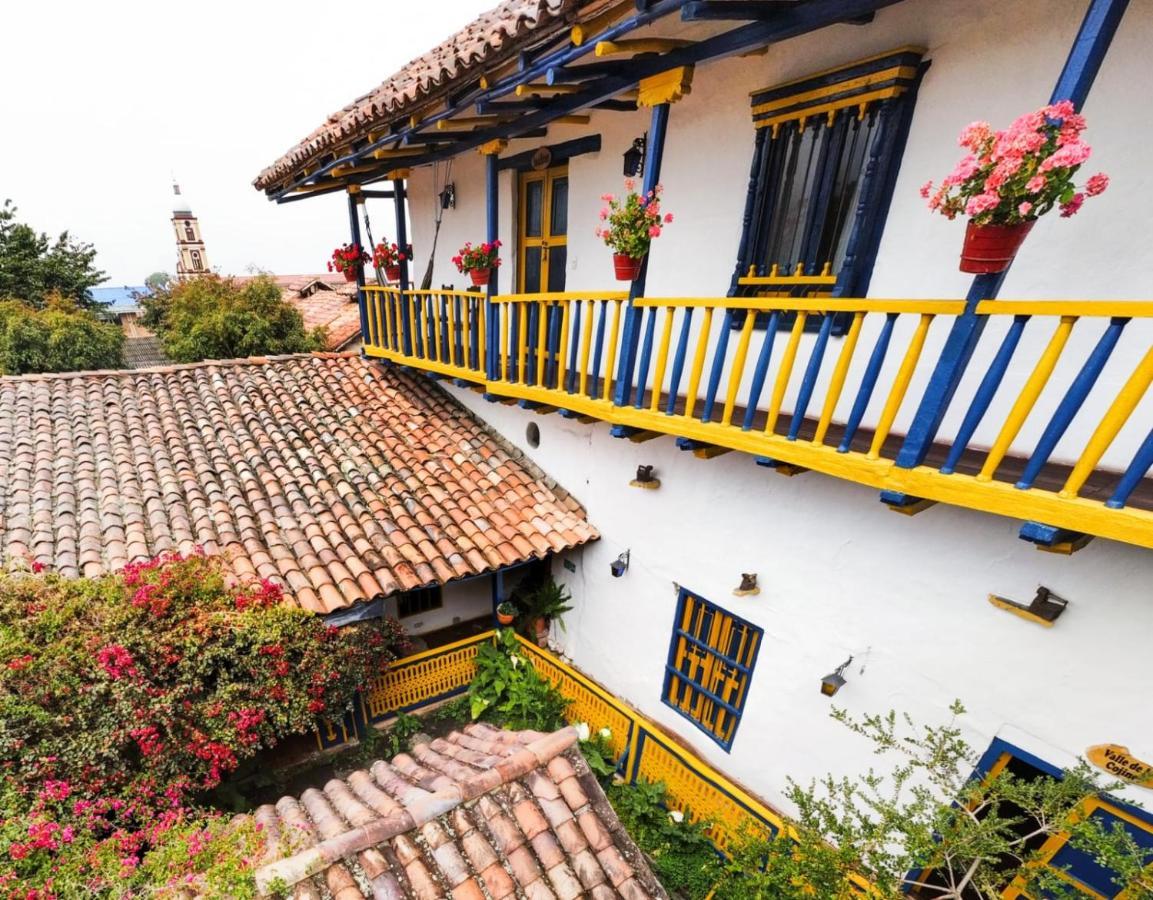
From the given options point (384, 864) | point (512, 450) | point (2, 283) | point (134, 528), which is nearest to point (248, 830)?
point (384, 864)

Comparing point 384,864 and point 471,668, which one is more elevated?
point 384,864

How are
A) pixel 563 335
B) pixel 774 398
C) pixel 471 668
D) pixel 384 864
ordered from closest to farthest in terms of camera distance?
pixel 384 864 < pixel 774 398 < pixel 563 335 < pixel 471 668

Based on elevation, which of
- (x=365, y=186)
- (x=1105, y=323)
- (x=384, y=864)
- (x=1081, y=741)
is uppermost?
(x=365, y=186)

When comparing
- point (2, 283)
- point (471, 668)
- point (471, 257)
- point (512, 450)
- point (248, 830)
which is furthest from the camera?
point (2, 283)

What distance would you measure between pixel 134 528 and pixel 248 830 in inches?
156

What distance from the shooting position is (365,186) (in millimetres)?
8570

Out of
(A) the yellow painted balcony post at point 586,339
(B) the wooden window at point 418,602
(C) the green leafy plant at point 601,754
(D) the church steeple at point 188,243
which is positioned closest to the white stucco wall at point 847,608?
(C) the green leafy plant at point 601,754

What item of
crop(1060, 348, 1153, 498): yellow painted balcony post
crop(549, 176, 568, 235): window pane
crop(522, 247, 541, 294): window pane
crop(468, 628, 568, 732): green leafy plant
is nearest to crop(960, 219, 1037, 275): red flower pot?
crop(1060, 348, 1153, 498): yellow painted balcony post

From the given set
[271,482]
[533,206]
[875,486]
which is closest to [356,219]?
[533,206]

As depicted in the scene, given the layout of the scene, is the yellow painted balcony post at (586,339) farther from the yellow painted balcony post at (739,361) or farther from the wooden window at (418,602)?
the wooden window at (418,602)

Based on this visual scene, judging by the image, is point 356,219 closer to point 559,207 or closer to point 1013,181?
point 559,207

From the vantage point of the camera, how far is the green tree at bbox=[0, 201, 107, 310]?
20.4 metres

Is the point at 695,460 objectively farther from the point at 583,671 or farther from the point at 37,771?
the point at 37,771

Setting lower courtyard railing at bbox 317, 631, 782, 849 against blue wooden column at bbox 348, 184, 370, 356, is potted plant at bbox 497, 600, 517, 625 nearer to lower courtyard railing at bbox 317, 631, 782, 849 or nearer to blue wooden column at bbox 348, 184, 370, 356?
lower courtyard railing at bbox 317, 631, 782, 849
